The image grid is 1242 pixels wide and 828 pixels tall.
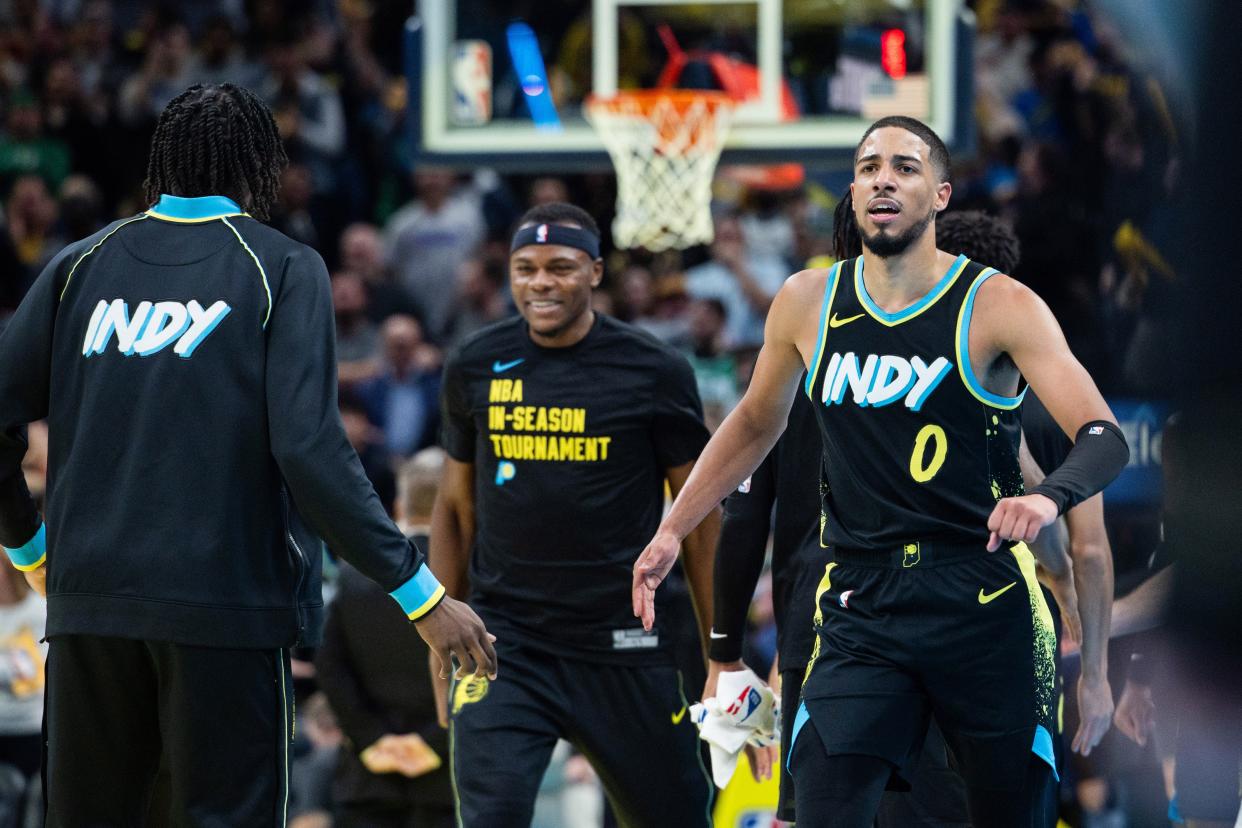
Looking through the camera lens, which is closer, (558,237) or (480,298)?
(558,237)

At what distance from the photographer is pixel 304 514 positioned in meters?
4.65

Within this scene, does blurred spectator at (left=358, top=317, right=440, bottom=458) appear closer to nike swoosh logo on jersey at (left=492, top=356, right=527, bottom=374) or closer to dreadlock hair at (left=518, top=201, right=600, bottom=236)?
dreadlock hair at (left=518, top=201, right=600, bottom=236)

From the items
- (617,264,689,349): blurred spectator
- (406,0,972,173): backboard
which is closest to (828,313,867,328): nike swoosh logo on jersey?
(406,0,972,173): backboard

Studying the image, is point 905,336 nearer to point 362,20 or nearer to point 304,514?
point 304,514

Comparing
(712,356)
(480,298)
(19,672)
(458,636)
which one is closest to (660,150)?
(712,356)

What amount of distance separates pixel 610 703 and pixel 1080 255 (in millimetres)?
6158

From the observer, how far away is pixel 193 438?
183 inches

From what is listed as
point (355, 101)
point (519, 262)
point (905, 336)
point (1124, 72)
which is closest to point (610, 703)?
point (519, 262)

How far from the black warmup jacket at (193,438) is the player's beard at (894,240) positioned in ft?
5.01

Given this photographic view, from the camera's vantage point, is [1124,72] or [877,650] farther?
[1124,72]

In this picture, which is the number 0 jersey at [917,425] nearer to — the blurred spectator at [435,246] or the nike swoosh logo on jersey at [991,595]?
the nike swoosh logo on jersey at [991,595]

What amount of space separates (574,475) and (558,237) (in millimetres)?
962

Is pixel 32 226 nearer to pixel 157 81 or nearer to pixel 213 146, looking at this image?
pixel 157 81

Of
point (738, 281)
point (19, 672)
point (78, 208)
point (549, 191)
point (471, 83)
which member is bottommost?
point (19, 672)
